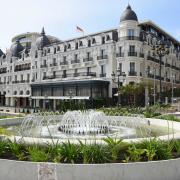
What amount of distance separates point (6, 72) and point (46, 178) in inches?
3128

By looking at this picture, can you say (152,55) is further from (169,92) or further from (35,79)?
(35,79)

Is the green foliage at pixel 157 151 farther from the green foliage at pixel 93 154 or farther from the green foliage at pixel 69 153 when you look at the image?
the green foliage at pixel 69 153

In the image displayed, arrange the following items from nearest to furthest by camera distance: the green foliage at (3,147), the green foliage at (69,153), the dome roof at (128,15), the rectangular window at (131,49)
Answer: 1. the green foliage at (69,153)
2. the green foliage at (3,147)
3. the rectangular window at (131,49)
4. the dome roof at (128,15)

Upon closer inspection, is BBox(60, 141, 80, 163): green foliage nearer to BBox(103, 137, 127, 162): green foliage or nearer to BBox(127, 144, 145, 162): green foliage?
BBox(103, 137, 127, 162): green foliage

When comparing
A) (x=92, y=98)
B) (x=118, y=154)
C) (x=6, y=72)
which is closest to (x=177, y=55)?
(x=92, y=98)

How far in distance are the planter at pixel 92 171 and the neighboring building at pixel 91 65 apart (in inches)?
1654

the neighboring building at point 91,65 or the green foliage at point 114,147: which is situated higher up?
the neighboring building at point 91,65

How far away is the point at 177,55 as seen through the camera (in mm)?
76750

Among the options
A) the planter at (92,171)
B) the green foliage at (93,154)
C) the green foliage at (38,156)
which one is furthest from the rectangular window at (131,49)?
the green foliage at (38,156)

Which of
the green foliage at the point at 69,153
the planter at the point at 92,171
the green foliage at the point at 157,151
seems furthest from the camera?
the green foliage at the point at 157,151

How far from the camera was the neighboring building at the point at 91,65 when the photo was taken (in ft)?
→ 177

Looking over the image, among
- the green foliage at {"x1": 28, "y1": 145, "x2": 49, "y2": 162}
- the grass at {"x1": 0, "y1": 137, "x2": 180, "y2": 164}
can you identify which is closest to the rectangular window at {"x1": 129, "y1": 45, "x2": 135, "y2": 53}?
the grass at {"x1": 0, "y1": 137, "x2": 180, "y2": 164}

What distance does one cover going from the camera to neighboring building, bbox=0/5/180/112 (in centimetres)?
5406

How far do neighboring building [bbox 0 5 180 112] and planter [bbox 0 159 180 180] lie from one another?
42.0 metres
